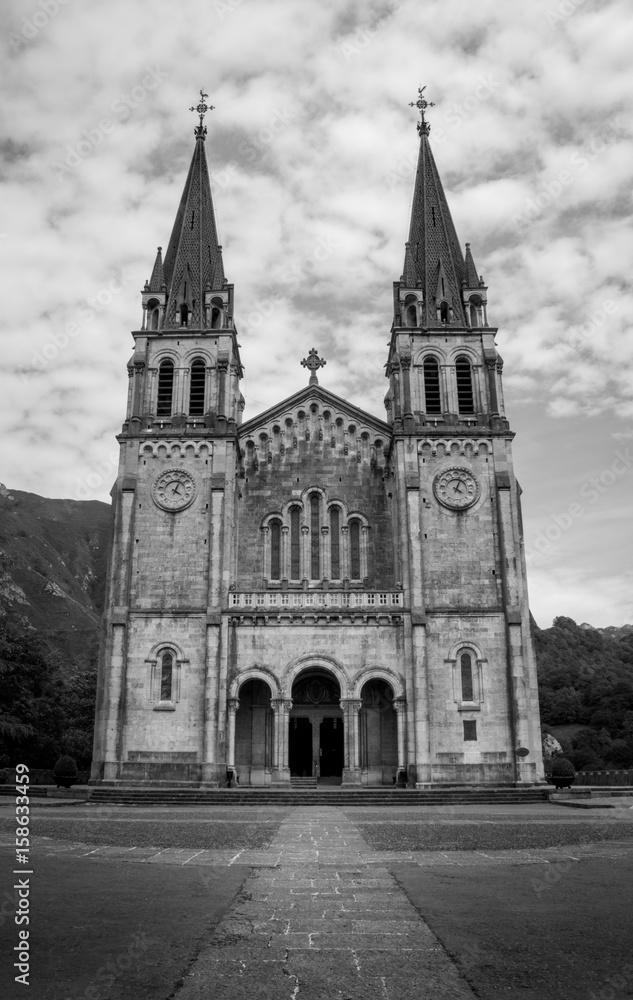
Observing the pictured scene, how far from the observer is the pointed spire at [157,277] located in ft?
151

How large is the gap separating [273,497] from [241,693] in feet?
33.3

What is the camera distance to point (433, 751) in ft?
123

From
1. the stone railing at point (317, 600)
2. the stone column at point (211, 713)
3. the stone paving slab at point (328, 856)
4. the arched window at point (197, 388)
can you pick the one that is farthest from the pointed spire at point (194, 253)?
the stone paving slab at point (328, 856)

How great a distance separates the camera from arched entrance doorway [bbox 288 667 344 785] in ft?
131

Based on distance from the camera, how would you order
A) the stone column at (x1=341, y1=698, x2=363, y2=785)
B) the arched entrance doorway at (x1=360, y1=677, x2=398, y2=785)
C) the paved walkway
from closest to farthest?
the paved walkway
the stone column at (x1=341, y1=698, x2=363, y2=785)
the arched entrance doorway at (x1=360, y1=677, x2=398, y2=785)

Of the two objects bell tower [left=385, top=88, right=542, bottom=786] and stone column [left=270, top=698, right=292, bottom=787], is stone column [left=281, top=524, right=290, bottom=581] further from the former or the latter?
stone column [left=270, top=698, right=292, bottom=787]

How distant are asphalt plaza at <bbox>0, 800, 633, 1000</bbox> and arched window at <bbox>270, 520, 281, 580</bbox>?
2563 cm

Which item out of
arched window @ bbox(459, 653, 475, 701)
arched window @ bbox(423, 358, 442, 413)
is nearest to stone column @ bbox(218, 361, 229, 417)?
arched window @ bbox(423, 358, 442, 413)

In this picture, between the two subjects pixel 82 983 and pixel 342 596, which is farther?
pixel 342 596

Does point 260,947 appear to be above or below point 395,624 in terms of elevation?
below

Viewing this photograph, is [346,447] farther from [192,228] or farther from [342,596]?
[192,228]

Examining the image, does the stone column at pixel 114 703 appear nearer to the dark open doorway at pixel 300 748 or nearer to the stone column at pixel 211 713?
the stone column at pixel 211 713

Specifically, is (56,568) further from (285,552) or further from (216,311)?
(285,552)

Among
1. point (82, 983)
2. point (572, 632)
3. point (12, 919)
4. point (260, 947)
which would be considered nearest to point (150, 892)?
point (12, 919)
